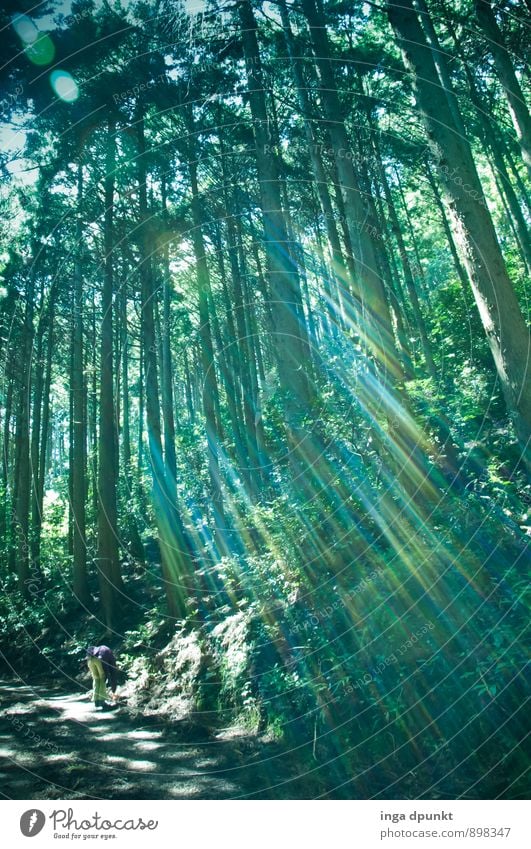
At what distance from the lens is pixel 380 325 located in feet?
31.8

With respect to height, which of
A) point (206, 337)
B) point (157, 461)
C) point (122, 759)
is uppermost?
point (206, 337)

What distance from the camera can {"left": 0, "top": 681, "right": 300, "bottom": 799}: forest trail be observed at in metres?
5.25

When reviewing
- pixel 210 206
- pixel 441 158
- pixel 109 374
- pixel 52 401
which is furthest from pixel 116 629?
pixel 52 401

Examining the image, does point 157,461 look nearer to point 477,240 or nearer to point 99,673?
point 99,673

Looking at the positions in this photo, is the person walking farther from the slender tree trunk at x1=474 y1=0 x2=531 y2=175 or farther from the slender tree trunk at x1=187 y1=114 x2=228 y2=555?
the slender tree trunk at x1=474 y1=0 x2=531 y2=175
